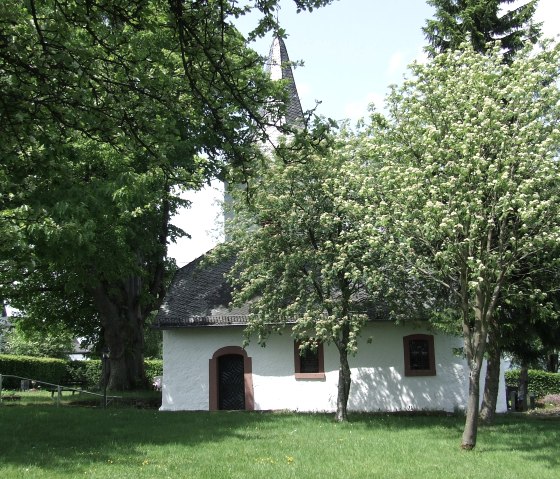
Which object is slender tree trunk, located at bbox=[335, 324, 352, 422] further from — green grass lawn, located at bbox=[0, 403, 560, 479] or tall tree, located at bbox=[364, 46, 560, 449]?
tall tree, located at bbox=[364, 46, 560, 449]

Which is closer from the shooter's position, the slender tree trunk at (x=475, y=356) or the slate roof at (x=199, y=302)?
the slender tree trunk at (x=475, y=356)

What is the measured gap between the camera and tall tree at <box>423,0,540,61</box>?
18.7m

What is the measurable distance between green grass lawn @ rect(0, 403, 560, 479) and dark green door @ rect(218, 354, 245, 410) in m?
3.53

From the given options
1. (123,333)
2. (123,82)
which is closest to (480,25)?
(123,82)

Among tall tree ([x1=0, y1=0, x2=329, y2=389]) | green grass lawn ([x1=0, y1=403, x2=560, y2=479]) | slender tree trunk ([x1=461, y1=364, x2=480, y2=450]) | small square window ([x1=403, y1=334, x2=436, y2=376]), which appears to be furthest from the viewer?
small square window ([x1=403, y1=334, x2=436, y2=376])

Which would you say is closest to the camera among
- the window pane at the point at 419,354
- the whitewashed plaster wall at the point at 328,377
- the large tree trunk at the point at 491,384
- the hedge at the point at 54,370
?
Answer: the large tree trunk at the point at 491,384

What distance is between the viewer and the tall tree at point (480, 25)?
18656 millimetres

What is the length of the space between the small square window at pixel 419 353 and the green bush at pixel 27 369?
2514 centimetres

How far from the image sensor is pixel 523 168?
11.7 meters

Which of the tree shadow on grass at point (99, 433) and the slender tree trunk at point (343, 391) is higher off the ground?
the slender tree trunk at point (343, 391)

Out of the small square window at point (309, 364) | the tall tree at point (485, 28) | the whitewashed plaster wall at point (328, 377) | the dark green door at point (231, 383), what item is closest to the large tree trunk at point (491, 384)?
the tall tree at point (485, 28)

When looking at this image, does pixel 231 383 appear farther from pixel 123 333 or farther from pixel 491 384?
pixel 491 384

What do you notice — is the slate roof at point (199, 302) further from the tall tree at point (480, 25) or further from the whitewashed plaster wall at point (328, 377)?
the tall tree at point (480, 25)

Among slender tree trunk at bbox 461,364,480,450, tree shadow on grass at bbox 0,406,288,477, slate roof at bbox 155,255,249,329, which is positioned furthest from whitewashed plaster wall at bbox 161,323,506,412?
slender tree trunk at bbox 461,364,480,450
